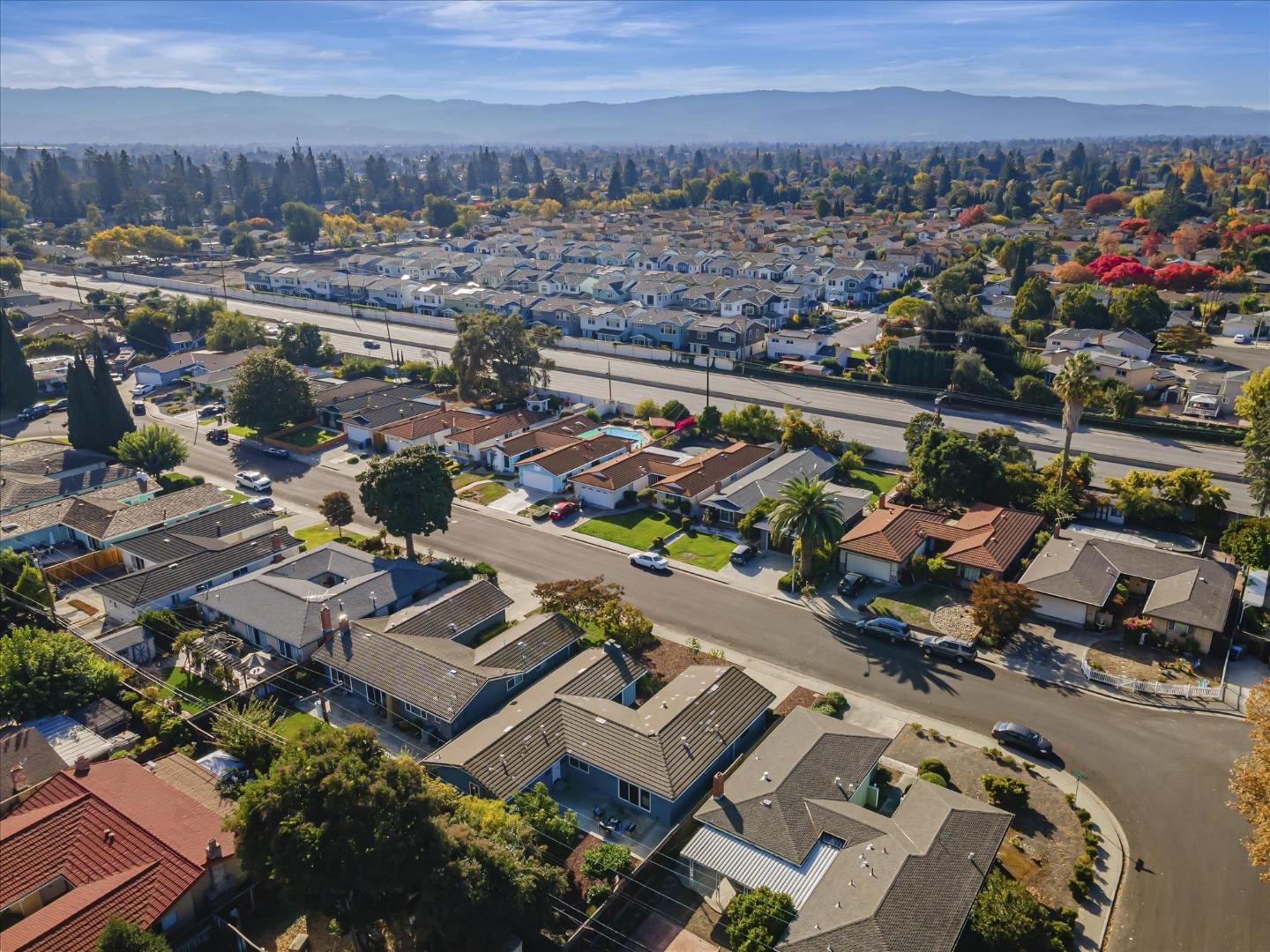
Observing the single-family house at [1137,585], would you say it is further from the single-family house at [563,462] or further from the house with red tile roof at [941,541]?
the single-family house at [563,462]

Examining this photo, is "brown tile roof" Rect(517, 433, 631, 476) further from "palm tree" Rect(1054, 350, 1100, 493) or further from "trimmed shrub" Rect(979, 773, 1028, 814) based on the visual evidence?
"trimmed shrub" Rect(979, 773, 1028, 814)

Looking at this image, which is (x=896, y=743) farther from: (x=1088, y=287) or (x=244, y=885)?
(x=1088, y=287)

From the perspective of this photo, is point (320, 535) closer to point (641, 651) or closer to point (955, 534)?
point (641, 651)

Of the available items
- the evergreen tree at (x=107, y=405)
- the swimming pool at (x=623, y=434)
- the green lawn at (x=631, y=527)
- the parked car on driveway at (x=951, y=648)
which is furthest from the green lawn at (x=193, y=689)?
the swimming pool at (x=623, y=434)

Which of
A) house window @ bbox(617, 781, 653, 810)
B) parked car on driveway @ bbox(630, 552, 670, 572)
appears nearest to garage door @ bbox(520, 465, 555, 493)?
parked car on driveway @ bbox(630, 552, 670, 572)

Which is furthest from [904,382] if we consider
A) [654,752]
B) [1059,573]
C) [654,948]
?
[654,948]

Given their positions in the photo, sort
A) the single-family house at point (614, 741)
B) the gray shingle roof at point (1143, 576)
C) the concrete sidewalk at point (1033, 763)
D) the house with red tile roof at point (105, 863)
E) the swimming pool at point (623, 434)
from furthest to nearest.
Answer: the swimming pool at point (623, 434), the gray shingle roof at point (1143, 576), the single-family house at point (614, 741), the concrete sidewalk at point (1033, 763), the house with red tile roof at point (105, 863)
